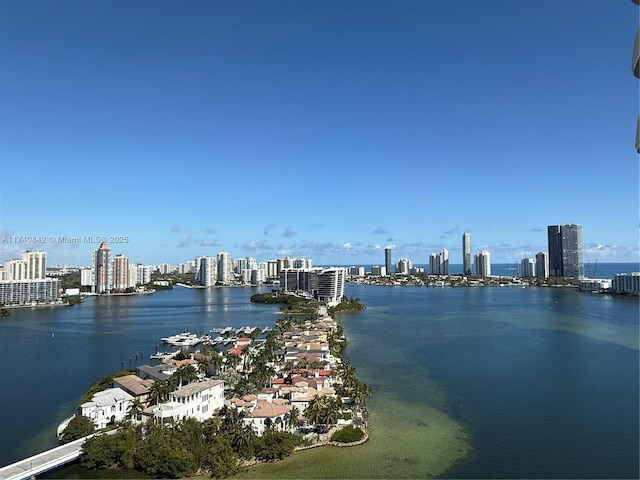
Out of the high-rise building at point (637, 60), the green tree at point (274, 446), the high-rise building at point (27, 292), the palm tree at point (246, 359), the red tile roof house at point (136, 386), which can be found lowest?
the green tree at point (274, 446)

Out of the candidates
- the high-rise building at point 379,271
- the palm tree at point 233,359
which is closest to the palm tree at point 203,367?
the palm tree at point 233,359

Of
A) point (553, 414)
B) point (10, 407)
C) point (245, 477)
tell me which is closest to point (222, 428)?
point (245, 477)

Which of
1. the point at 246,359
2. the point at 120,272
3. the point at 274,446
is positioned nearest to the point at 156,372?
the point at 246,359

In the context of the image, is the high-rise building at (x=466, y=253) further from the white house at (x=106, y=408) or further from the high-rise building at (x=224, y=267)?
the white house at (x=106, y=408)

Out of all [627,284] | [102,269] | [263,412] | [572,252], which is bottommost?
[263,412]

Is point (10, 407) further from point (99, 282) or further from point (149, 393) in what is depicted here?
point (99, 282)

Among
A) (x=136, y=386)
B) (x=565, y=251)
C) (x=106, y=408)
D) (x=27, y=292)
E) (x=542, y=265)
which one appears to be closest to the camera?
(x=106, y=408)

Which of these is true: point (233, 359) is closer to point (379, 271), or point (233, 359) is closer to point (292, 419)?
point (292, 419)
